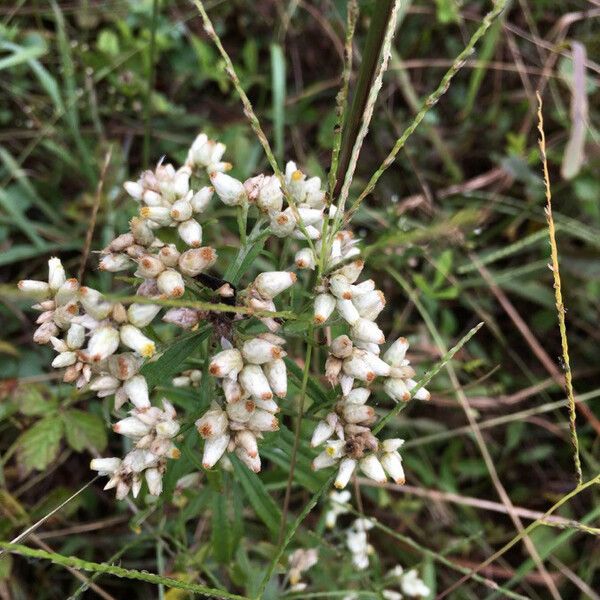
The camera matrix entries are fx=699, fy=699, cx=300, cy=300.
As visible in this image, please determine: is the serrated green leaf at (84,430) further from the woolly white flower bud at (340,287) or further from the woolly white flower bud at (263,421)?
the woolly white flower bud at (340,287)

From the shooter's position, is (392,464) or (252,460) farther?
(392,464)

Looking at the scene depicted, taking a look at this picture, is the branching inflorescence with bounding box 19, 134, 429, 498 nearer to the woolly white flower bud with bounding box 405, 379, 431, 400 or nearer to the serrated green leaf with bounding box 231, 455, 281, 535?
the woolly white flower bud with bounding box 405, 379, 431, 400

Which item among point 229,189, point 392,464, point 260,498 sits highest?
point 229,189

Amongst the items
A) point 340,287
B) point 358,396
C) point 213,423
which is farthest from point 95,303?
point 358,396

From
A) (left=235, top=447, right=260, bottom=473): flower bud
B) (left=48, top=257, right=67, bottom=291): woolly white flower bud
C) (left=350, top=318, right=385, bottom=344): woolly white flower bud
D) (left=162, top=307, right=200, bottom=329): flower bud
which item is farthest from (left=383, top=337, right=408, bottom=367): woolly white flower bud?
(left=48, top=257, right=67, bottom=291): woolly white flower bud

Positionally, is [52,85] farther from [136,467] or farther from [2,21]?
[136,467]

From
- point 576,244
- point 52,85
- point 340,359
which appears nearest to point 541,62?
point 576,244

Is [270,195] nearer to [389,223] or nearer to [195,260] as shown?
[195,260]

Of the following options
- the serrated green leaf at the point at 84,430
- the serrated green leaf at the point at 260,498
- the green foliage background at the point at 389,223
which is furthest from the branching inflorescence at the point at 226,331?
the green foliage background at the point at 389,223
